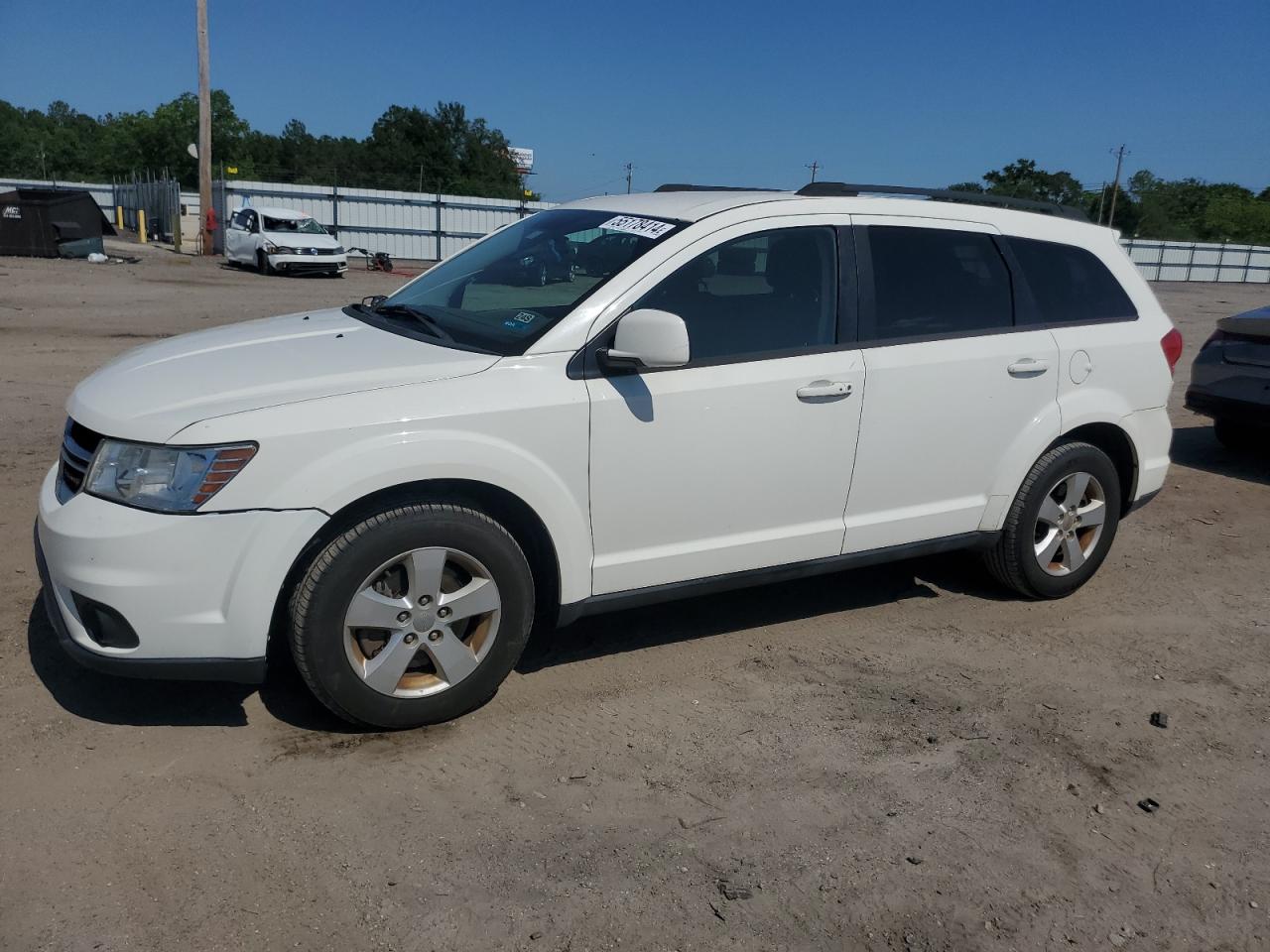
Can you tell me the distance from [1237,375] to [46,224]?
2573cm

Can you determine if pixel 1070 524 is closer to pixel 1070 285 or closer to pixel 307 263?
pixel 1070 285

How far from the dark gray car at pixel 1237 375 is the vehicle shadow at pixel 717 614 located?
12.6 ft

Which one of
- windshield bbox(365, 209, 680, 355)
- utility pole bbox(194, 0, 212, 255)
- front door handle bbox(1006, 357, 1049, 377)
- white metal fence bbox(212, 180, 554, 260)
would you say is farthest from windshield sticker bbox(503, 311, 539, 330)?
white metal fence bbox(212, 180, 554, 260)

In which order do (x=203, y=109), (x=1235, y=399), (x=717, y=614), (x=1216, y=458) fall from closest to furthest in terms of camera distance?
1. (x=717, y=614)
2. (x=1235, y=399)
3. (x=1216, y=458)
4. (x=203, y=109)

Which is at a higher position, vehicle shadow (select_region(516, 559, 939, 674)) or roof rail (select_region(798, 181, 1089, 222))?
roof rail (select_region(798, 181, 1089, 222))

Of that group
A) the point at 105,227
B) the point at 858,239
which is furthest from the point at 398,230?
the point at 858,239

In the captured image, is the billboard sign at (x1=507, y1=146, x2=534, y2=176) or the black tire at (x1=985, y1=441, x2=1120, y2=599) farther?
the billboard sign at (x1=507, y1=146, x2=534, y2=176)

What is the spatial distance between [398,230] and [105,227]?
37.0 feet

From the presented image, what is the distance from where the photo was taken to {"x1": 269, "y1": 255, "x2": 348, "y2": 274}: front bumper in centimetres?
2539

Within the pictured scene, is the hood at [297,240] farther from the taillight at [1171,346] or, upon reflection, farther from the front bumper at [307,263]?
the taillight at [1171,346]

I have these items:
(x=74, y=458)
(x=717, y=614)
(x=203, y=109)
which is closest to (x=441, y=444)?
(x=74, y=458)

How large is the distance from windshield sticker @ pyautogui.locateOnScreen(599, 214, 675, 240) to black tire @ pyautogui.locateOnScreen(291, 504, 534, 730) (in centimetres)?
130

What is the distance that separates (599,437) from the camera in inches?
143

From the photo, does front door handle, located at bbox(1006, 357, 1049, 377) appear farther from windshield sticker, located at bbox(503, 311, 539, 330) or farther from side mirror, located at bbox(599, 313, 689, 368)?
windshield sticker, located at bbox(503, 311, 539, 330)
